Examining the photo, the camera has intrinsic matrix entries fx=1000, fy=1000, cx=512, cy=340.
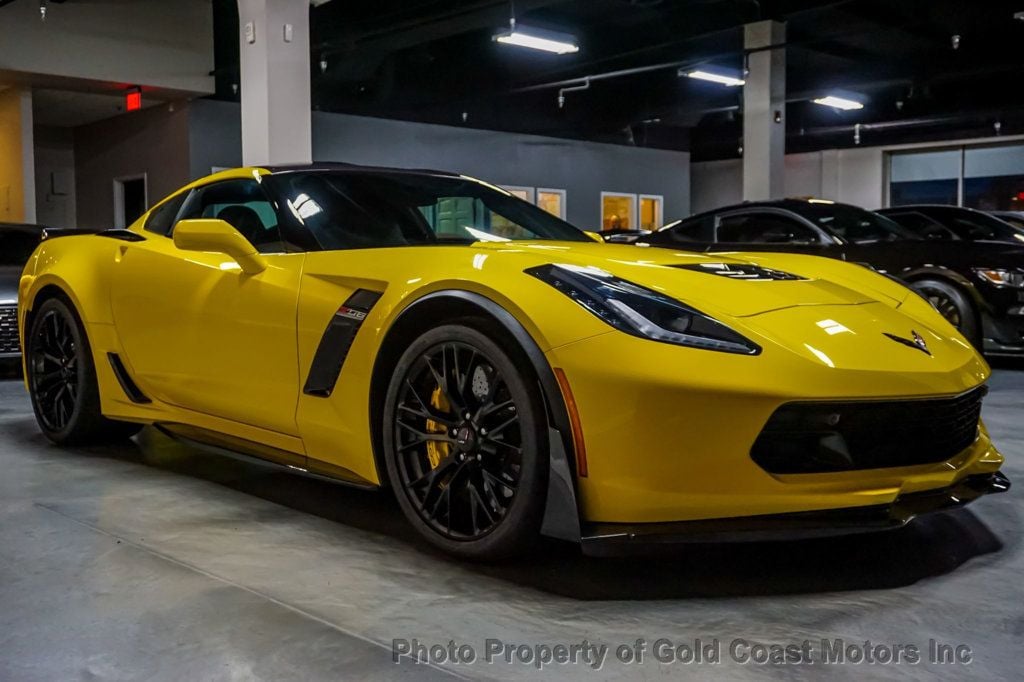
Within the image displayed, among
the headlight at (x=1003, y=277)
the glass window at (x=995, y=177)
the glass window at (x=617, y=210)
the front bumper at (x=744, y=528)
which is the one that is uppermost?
the glass window at (x=995, y=177)

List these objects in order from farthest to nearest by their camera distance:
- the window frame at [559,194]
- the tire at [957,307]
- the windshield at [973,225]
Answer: the window frame at [559,194]
the windshield at [973,225]
the tire at [957,307]

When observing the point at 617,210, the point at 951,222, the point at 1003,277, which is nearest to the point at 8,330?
the point at 1003,277

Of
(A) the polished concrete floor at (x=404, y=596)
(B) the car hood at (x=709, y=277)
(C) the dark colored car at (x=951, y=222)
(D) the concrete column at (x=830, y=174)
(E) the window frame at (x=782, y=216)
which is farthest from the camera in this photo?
(D) the concrete column at (x=830, y=174)

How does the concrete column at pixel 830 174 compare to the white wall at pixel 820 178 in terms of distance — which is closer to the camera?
the white wall at pixel 820 178

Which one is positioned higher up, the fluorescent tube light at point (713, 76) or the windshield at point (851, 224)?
the fluorescent tube light at point (713, 76)

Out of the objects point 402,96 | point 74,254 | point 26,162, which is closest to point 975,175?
point 402,96

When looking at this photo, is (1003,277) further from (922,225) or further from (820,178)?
(820,178)

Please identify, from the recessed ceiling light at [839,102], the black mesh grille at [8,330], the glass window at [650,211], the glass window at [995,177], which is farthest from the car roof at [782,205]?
the glass window at [995,177]

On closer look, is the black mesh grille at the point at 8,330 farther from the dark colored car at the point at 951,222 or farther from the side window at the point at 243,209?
the dark colored car at the point at 951,222

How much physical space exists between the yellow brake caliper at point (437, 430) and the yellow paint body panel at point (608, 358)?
0.61 ft

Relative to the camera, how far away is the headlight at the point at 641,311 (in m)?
2.25

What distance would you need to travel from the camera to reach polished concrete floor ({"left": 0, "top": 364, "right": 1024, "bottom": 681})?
1.95 meters

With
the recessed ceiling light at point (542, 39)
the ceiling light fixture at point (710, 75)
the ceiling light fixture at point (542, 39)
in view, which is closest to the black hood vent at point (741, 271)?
the ceiling light fixture at point (542, 39)

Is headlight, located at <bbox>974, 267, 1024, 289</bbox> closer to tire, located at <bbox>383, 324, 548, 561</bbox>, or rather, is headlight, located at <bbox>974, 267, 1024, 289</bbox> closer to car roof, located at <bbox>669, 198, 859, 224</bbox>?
car roof, located at <bbox>669, 198, 859, 224</bbox>
